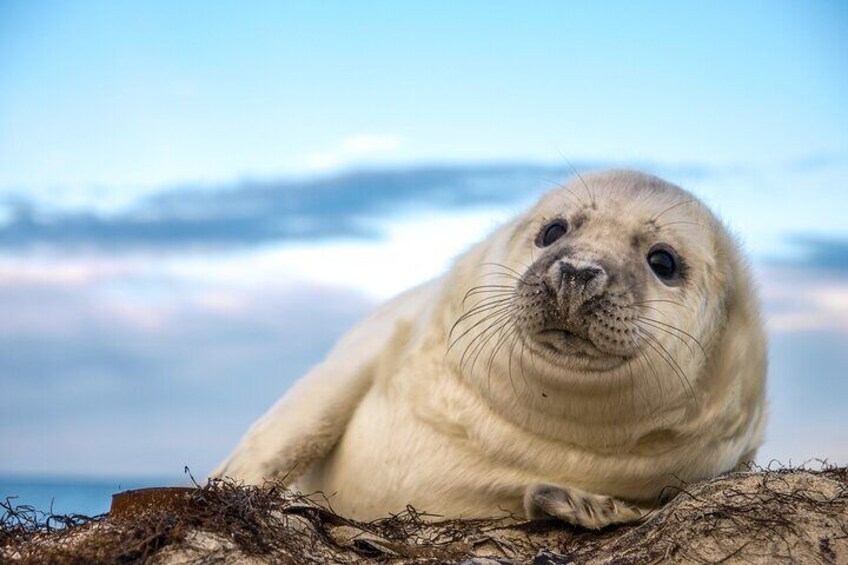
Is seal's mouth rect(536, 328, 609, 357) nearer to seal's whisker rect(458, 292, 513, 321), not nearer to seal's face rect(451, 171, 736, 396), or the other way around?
seal's face rect(451, 171, 736, 396)

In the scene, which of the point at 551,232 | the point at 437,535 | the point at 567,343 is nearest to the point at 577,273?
the point at 567,343

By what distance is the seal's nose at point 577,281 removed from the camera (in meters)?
6.54

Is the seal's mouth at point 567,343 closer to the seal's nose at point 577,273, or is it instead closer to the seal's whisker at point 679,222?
the seal's nose at point 577,273

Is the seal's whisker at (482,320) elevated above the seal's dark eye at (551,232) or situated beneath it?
situated beneath

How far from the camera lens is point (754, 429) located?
7820 millimetres

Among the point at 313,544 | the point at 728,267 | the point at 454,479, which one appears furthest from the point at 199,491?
the point at 728,267

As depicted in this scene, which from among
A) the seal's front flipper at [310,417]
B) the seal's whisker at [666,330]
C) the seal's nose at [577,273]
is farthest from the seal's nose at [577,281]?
the seal's front flipper at [310,417]

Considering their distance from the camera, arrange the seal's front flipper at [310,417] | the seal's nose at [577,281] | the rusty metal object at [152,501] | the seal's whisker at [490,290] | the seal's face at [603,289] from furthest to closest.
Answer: the seal's front flipper at [310,417], the seal's whisker at [490,290], the seal's face at [603,289], the seal's nose at [577,281], the rusty metal object at [152,501]

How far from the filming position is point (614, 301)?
21.8 ft

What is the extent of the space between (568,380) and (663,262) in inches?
35.7

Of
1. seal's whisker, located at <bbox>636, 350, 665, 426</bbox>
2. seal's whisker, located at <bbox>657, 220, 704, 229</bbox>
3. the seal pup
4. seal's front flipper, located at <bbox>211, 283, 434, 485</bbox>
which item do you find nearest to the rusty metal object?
seal's front flipper, located at <bbox>211, 283, 434, 485</bbox>

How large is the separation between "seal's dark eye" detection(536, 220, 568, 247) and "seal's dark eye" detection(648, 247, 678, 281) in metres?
0.49

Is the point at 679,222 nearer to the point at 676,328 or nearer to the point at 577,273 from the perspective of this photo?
the point at 676,328

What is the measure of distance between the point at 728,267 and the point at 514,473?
1.72 m
